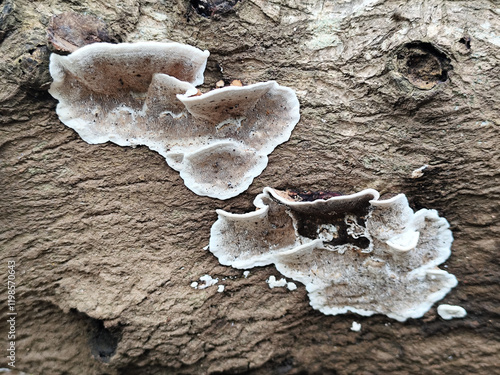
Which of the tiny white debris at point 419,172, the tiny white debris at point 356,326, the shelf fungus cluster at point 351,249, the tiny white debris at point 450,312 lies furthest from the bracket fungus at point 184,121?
the tiny white debris at point 450,312

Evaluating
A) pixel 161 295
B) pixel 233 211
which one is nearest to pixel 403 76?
pixel 233 211

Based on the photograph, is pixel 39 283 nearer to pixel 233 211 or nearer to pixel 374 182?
pixel 233 211

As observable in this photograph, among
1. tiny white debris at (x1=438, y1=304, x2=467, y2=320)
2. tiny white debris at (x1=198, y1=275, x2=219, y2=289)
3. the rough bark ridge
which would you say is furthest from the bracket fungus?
tiny white debris at (x1=438, y1=304, x2=467, y2=320)

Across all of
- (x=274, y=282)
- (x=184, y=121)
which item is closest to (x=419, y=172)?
(x=274, y=282)

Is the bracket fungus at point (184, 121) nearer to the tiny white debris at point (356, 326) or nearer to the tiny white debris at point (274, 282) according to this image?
the tiny white debris at point (274, 282)

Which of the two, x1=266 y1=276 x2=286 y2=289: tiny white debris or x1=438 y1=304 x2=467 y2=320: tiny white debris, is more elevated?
x1=438 y1=304 x2=467 y2=320: tiny white debris

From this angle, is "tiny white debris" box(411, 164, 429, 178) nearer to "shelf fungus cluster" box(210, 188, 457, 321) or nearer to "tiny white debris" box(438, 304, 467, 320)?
"shelf fungus cluster" box(210, 188, 457, 321)
